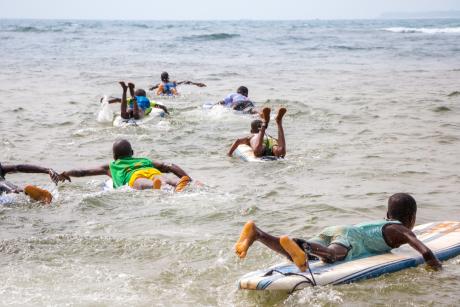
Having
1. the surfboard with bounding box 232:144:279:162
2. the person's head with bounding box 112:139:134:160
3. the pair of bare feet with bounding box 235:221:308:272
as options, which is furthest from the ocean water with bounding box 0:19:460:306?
the person's head with bounding box 112:139:134:160

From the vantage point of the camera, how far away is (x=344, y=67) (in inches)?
1120

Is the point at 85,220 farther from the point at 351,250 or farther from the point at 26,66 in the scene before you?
the point at 26,66

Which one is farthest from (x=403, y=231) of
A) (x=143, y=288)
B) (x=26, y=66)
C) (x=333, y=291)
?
(x=26, y=66)

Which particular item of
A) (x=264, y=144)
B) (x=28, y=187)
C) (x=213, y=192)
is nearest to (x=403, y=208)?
(x=213, y=192)

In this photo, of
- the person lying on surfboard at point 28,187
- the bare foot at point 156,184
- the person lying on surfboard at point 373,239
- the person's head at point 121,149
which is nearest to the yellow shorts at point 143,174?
the bare foot at point 156,184

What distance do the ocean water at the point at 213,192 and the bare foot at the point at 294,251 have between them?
10.3 inches

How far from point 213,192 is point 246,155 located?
7.59 ft

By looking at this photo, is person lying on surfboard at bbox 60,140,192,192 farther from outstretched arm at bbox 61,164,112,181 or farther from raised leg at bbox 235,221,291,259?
raised leg at bbox 235,221,291,259

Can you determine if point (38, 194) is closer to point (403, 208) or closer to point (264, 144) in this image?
point (264, 144)

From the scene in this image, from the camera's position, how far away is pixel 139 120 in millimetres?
13773

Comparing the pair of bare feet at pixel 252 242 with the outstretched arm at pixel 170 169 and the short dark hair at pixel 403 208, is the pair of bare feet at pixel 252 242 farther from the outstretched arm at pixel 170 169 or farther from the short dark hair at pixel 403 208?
the outstretched arm at pixel 170 169

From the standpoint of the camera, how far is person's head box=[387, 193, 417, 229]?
5598 millimetres

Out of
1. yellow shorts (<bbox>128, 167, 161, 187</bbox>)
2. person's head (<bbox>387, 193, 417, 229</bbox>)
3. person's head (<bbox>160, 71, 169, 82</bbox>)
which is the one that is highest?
person's head (<bbox>387, 193, 417, 229</bbox>)

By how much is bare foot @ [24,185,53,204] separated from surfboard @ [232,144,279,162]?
12.1ft
